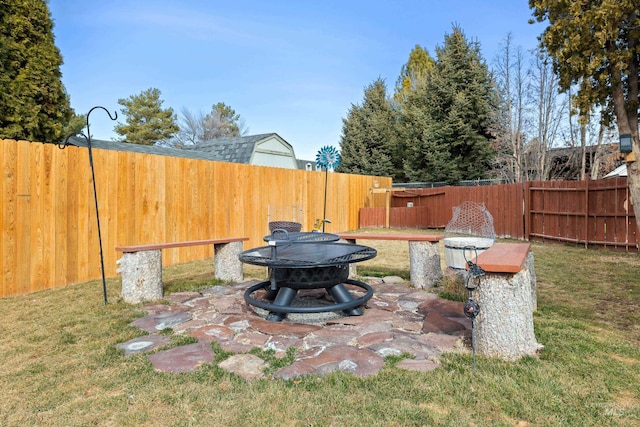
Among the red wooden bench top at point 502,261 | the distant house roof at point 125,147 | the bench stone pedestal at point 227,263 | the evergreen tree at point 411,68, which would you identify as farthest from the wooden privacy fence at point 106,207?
the evergreen tree at point 411,68

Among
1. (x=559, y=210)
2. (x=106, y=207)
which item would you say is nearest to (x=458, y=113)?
(x=559, y=210)

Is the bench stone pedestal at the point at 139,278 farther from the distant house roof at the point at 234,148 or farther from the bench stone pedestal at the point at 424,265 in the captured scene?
the distant house roof at the point at 234,148

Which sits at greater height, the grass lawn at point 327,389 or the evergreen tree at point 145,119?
the evergreen tree at point 145,119

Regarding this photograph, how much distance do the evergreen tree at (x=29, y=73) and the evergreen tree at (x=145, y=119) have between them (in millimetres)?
16309

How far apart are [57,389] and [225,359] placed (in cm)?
89

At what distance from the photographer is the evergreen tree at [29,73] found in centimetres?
644

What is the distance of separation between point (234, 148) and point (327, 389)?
13737mm

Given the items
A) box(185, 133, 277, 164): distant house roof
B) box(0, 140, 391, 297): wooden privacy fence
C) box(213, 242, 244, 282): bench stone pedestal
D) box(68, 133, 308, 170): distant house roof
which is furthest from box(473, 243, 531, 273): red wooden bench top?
box(185, 133, 277, 164): distant house roof

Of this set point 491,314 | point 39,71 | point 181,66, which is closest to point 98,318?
point 491,314

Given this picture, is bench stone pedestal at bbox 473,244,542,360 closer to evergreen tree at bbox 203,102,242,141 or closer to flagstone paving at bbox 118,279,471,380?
flagstone paving at bbox 118,279,471,380

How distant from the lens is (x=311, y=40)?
938 centimetres

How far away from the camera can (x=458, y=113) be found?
16.0m

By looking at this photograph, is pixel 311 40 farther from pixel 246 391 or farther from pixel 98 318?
pixel 246 391

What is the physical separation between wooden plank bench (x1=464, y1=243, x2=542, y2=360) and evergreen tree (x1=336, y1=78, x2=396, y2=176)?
1913cm
